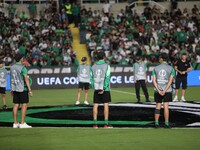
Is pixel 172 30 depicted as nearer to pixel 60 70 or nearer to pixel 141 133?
pixel 60 70

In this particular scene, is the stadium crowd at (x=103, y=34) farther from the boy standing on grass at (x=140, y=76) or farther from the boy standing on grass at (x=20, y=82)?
the boy standing on grass at (x=20, y=82)

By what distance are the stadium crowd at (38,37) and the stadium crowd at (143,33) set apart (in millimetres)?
1752

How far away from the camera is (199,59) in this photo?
35.1 metres

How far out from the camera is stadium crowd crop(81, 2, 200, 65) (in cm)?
3456

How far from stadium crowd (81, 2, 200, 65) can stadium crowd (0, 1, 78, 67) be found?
5.75 ft

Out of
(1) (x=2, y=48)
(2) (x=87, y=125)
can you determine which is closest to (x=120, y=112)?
(2) (x=87, y=125)

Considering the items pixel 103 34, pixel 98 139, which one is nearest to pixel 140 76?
pixel 98 139

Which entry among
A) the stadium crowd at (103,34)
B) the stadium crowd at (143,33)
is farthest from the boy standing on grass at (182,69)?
the stadium crowd at (103,34)

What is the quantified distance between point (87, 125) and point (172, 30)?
74.8ft

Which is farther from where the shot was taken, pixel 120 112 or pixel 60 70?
pixel 60 70

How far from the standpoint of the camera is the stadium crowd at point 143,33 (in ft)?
113

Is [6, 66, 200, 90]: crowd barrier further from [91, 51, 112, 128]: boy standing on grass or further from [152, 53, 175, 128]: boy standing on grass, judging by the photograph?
[152, 53, 175, 128]: boy standing on grass

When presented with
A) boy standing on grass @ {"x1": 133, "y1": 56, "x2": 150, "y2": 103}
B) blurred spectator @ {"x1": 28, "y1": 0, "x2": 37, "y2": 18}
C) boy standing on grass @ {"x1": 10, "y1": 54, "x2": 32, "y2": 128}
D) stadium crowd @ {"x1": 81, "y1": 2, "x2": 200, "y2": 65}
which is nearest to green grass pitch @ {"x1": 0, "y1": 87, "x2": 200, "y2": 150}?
boy standing on grass @ {"x1": 10, "y1": 54, "x2": 32, "y2": 128}

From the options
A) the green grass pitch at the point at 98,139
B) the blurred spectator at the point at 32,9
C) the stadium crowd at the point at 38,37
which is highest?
the blurred spectator at the point at 32,9
